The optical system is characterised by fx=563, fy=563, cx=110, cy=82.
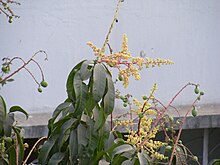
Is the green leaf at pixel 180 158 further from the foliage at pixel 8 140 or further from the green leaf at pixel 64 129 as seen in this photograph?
the foliage at pixel 8 140

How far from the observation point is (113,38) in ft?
10.3

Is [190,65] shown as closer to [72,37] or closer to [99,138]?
[72,37]

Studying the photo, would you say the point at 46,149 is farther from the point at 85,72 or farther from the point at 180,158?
the point at 180,158

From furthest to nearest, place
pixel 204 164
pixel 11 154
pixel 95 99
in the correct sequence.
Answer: pixel 204 164
pixel 11 154
pixel 95 99

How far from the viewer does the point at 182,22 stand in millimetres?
3230

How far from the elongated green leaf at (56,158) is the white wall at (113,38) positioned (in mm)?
1747

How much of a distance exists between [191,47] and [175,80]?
215 millimetres

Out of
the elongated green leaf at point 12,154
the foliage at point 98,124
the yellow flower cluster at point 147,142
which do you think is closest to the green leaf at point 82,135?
the foliage at point 98,124

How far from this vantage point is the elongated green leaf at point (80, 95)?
131cm

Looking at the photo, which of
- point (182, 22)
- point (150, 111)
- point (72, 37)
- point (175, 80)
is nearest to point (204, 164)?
point (175, 80)

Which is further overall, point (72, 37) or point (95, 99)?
point (72, 37)

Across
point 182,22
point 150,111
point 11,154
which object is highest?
point 182,22

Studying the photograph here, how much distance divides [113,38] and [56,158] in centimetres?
182

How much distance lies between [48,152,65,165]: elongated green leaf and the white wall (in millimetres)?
1747
